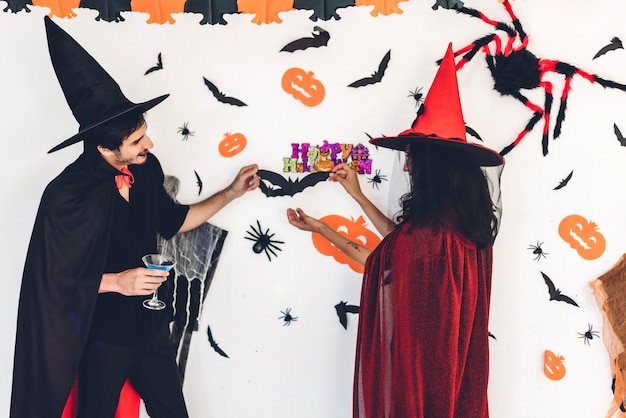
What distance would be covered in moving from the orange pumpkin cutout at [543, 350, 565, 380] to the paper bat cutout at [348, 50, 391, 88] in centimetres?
121

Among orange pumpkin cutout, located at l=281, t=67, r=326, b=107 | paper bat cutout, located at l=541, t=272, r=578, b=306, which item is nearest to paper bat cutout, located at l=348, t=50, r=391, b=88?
orange pumpkin cutout, located at l=281, t=67, r=326, b=107

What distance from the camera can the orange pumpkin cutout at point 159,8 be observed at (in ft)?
7.09

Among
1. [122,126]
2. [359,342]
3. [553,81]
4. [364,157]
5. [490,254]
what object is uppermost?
[553,81]

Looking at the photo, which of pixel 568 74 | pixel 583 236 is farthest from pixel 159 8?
pixel 583 236

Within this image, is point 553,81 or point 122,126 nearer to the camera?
point 122,126

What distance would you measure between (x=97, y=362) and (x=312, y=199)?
93 centimetres

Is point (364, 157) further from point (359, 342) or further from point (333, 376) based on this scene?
point (333, 376)

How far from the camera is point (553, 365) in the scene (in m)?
2.24

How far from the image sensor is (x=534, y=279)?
2.22m

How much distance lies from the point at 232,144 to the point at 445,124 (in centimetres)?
81

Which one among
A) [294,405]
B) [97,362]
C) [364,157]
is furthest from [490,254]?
[97,362]

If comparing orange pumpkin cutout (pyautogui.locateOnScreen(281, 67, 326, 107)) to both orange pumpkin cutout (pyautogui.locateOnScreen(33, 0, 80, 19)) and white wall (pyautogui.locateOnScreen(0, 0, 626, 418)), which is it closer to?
white wall (pyautogui.locateOnScreen(0, 0, 626, 418))

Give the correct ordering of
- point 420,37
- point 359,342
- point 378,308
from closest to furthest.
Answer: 1. point 378,308
2. point 359,342
3. point 420,37

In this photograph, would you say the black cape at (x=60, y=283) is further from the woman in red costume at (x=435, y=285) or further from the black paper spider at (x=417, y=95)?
the black paper spider at (x=417, y=95)
